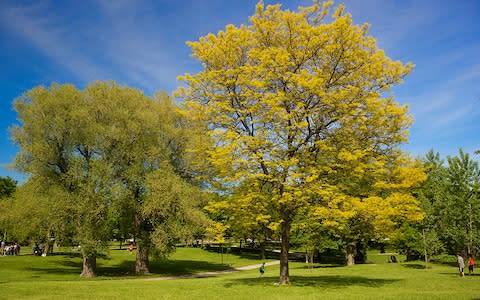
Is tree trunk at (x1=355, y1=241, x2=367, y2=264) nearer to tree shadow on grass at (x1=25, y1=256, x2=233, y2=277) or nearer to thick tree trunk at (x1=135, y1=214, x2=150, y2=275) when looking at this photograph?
tree shadow on grass at (x1=25, y1=256, x2=233, y2=277)

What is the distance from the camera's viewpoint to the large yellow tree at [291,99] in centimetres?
1742

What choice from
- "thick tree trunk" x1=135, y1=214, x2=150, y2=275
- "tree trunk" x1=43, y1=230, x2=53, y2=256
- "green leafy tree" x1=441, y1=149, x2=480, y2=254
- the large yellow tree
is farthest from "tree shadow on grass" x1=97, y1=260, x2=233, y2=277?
"green leafy tree" x1=441, y1=149, x2=480, y2=254

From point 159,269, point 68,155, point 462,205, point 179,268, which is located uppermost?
point 68,155

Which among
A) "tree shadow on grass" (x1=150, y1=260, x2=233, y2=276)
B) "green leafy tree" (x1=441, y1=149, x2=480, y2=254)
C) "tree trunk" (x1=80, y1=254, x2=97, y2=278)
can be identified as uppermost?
"green leafy tree" (x1=441, y1=149, x2=480, y2=254)

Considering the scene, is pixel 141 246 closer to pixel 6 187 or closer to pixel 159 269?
pixel 159 269

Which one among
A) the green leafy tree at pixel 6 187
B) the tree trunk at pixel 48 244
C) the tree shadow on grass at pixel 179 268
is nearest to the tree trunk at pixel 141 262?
the tree shadow on grass at pixel 179 268

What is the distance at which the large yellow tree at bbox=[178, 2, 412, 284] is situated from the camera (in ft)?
57.2

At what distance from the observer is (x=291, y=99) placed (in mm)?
18266

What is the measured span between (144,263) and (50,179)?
11668mm

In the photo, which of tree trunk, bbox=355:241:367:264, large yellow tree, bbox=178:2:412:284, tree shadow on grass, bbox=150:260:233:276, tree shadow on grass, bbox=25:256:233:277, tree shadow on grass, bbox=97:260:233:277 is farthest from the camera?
tree trunk, bbox=355:241:367:264

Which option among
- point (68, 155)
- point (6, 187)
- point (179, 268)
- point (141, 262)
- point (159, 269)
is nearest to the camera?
point (68, 155)

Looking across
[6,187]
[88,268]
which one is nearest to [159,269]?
[88,268]

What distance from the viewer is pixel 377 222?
54.5 ft

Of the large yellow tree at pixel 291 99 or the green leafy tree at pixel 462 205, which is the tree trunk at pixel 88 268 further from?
the green leafy tree at pixel 462 205
